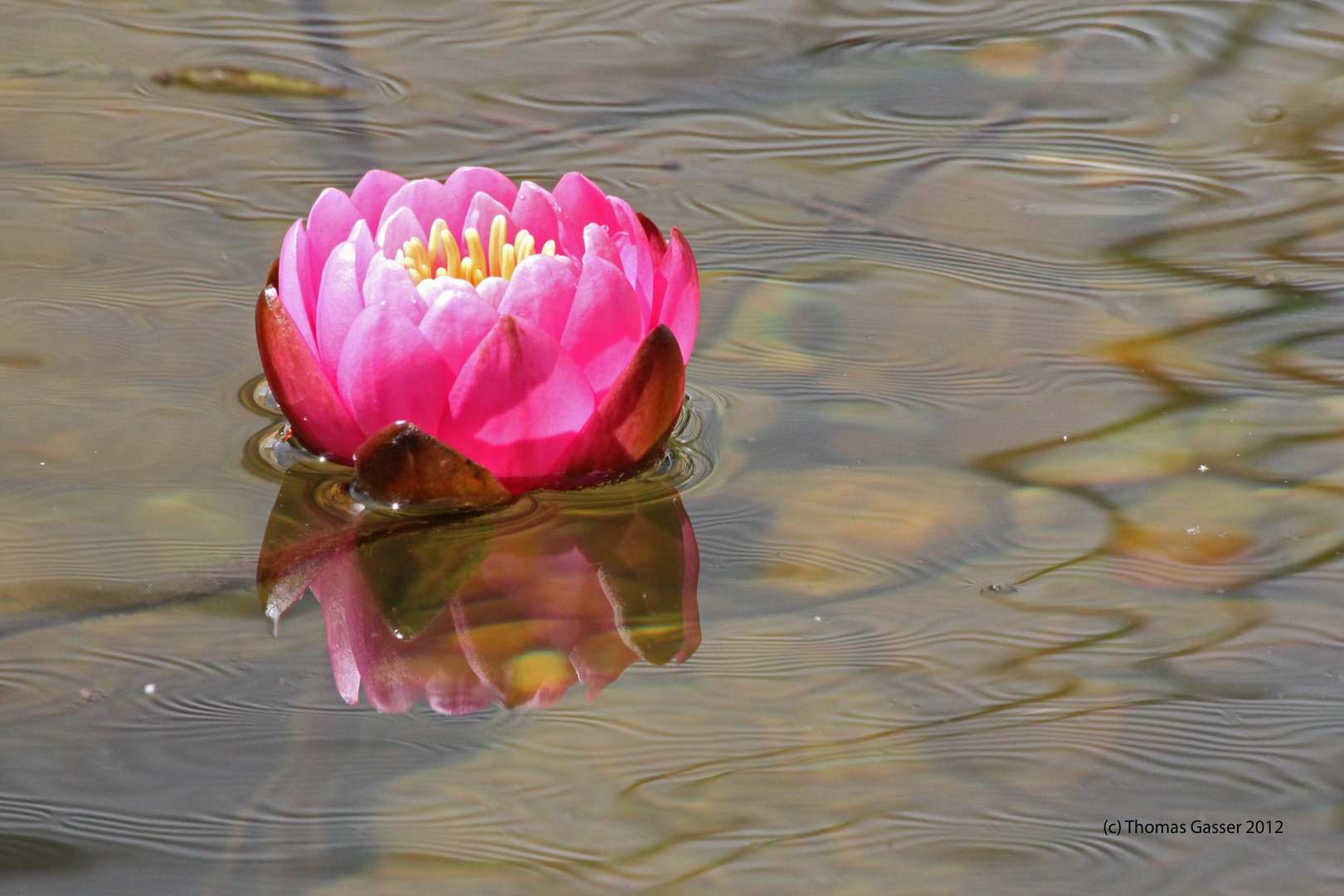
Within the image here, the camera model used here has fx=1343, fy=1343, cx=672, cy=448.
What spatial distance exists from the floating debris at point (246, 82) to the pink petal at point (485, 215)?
2.79 ft

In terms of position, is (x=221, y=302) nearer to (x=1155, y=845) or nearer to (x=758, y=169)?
(x=758, y=169)

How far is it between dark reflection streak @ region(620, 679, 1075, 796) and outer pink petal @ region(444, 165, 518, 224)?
0.70 meters

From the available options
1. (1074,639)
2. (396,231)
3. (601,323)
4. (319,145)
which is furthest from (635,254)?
(319,145)

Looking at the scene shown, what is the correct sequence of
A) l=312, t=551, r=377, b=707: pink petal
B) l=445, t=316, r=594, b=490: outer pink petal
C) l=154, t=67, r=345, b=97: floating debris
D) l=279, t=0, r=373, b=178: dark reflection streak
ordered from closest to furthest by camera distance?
l=312, t=551, r=377, b=707: pink petal
l=445, t=316, r=594, b=490: outer pink petal
l=279, t=0, r=373, b=178: dark reflection streak
l=154, t=67, r=345, b=97: floating debris

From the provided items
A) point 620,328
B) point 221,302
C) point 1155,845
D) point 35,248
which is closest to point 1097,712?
point 1155,845

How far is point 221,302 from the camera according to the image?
1.64 m

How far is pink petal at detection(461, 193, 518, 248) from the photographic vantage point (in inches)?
56.5

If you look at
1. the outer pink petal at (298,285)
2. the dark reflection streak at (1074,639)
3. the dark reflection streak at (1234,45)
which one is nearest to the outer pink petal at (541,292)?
the outer pink petal at (298,285)

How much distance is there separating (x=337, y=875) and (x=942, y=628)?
1.82ft

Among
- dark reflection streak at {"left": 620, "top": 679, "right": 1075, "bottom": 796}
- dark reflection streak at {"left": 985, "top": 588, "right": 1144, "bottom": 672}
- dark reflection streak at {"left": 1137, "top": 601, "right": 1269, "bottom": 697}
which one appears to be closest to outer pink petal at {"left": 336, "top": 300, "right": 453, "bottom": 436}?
dark reflection streak at {"left": 620, "top": 679, "right": 1075, "bottom": 796}

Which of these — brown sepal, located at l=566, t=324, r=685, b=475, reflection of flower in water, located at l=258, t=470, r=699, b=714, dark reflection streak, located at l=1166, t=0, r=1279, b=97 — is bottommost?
reflection of flower in water, located at l=258, t=470, r=699, b=714

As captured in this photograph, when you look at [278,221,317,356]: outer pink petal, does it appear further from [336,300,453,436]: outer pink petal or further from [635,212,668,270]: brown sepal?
[635,212,668,270]: brown sepal

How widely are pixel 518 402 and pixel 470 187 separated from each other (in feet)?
1.10

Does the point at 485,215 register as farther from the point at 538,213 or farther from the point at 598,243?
the point at 598,243
